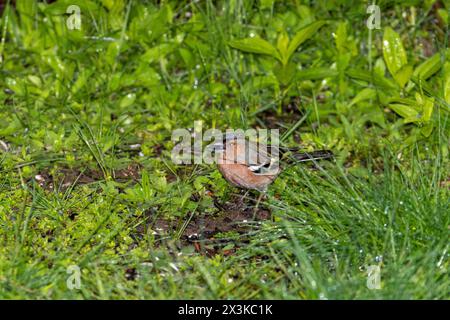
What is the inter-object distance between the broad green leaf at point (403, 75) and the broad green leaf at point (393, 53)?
0.04 meters

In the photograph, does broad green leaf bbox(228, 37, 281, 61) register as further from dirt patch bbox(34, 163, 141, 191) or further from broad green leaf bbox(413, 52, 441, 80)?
dirt patch bbox(34, 163, 141, 191)

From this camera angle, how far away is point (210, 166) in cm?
505

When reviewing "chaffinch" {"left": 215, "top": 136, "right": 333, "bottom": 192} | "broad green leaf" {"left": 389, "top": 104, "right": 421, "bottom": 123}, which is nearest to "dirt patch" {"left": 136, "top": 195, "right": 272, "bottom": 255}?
"chaffinch" {"left": 215, "top": 136, "right": 333, "bottom": 192}

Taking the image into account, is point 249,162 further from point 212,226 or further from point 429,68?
point 429,68

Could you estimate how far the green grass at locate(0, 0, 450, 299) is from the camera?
3.84m

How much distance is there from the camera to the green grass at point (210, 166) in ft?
12.6

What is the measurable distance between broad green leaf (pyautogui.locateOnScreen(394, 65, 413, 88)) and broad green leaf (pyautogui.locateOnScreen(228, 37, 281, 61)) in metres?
0.81

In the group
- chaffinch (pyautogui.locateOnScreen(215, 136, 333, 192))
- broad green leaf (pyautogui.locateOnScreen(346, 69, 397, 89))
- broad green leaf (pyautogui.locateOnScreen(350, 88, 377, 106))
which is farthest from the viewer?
broad green leaf (pyautogui.locateOnScreen(350, 88, 377, 106))

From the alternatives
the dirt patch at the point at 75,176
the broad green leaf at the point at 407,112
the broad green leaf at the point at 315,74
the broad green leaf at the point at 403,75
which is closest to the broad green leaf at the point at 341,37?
the broad green leaf at the point at 315,74

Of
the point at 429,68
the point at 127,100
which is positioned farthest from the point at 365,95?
the point at 127,100

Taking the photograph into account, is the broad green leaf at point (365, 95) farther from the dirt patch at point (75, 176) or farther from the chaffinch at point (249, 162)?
the dirt patch at point (75, 176)

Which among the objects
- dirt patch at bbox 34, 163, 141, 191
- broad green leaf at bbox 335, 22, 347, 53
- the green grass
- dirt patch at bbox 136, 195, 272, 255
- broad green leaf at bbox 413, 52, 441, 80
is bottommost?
dirt patch at bbox 136, 195, 272, 255

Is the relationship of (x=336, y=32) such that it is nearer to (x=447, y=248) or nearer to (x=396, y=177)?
(x=396, y=177)
